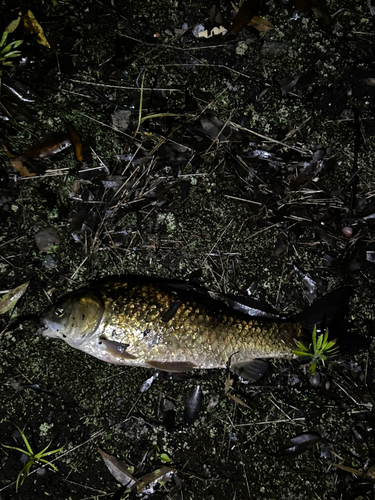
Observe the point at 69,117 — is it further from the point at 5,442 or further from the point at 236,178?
the point at 5,442

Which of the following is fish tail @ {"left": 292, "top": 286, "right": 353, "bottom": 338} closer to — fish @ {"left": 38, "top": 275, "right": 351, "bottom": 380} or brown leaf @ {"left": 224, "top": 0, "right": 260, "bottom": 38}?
fish @ {"left": 38, "top": 275, "right": 351, "bottom": 380}

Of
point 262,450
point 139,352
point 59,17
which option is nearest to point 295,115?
point 59,17

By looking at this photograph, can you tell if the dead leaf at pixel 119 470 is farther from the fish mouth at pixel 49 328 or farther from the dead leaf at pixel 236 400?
the fish mouth at pixel 49 328

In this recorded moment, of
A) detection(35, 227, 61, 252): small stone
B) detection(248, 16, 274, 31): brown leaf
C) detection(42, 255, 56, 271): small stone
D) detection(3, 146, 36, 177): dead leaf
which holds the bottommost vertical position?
detection(42, 255, 56, 271): small stone

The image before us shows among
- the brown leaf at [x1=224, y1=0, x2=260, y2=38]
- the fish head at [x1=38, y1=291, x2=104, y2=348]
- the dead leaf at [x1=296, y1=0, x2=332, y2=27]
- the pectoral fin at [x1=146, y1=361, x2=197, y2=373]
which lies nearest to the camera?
the fish head at [x1=38, y1=291, x2=104, y2=348]

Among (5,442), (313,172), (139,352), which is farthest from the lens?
(313,172)

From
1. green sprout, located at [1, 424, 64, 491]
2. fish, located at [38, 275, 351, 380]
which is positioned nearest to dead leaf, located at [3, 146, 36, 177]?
fish, located at [38, 275, 351, 380]
